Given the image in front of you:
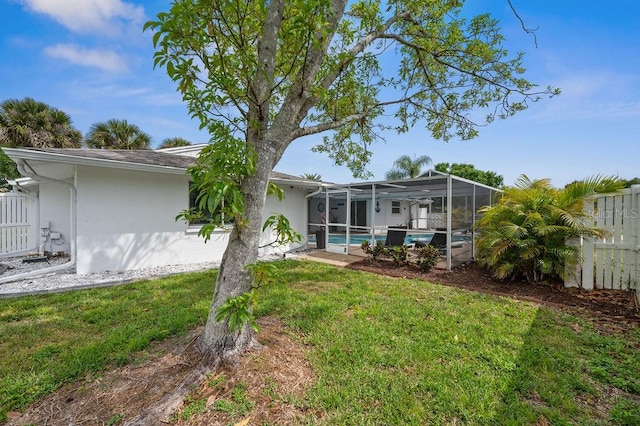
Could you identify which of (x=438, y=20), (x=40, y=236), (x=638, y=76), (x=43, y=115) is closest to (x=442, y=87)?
(x=438, y=20)

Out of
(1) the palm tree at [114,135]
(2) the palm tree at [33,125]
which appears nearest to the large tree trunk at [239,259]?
(2) the palm tree at [33,125]

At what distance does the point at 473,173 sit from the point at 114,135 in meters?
33.9

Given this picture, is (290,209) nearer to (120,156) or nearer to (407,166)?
(120,156)

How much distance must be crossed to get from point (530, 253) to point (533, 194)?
1.58 meters

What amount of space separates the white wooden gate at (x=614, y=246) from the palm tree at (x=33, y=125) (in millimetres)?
23578

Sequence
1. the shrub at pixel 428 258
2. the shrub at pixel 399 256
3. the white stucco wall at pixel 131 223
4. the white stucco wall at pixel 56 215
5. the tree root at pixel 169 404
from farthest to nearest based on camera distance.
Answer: the white stucco wall at pixel 56 215, the shrub at pixel 399 256, the shrub at pixel 428 258, the white stucco wall at pixel 131 223, the tree root at pixel 169 404

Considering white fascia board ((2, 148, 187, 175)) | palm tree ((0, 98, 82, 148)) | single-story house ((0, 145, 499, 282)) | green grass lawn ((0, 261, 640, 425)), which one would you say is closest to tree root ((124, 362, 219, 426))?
green grass lawn ((0, 261, 640, 425))

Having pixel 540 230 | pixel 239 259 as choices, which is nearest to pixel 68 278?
pixel 239 259

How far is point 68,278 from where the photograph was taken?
6.46m

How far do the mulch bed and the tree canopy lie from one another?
26485 mm

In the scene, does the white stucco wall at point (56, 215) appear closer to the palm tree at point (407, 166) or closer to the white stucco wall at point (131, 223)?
the white stucco wall at point (131, 223)

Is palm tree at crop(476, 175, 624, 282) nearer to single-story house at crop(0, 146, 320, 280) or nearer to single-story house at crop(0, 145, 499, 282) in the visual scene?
single-story house at crop(0, 145, 499, 282)

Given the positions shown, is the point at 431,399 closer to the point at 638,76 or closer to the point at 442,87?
the point at 442,87

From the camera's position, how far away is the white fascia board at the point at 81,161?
215 inches
